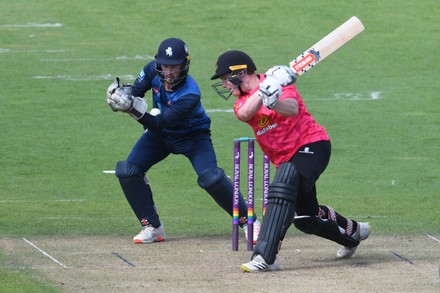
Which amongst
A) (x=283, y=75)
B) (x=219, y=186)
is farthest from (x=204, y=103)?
(x=283, y=75)

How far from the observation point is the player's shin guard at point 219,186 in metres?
11.0

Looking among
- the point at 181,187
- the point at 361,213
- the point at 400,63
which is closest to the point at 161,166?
the point at 181,187

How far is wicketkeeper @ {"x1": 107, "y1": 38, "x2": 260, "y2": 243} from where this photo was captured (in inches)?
428

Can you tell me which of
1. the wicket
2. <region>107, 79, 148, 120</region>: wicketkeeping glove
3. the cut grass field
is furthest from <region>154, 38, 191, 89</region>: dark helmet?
the cut grass field

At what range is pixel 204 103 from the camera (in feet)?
61.3

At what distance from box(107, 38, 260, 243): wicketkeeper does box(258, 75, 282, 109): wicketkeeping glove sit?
59.4 inches

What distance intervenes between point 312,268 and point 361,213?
120 inches

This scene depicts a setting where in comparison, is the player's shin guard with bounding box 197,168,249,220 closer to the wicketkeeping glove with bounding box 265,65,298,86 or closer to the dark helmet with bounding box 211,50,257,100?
the dark helmet with bounding box 211,50,257,100

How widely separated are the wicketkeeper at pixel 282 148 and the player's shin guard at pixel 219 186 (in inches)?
36.2

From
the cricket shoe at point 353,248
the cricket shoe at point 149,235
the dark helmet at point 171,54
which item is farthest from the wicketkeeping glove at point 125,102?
the cricket shoe at point 353,248

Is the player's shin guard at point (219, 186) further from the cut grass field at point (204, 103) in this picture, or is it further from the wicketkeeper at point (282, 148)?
the wicketkeeper at point (282, 148)

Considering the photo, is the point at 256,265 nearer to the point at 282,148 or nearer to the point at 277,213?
the point at 277,213

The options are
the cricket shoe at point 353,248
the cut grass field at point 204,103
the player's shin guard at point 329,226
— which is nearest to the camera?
the player's shin guard at point 329,226

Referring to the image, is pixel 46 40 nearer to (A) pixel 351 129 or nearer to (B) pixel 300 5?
(B) pixel 300 5
